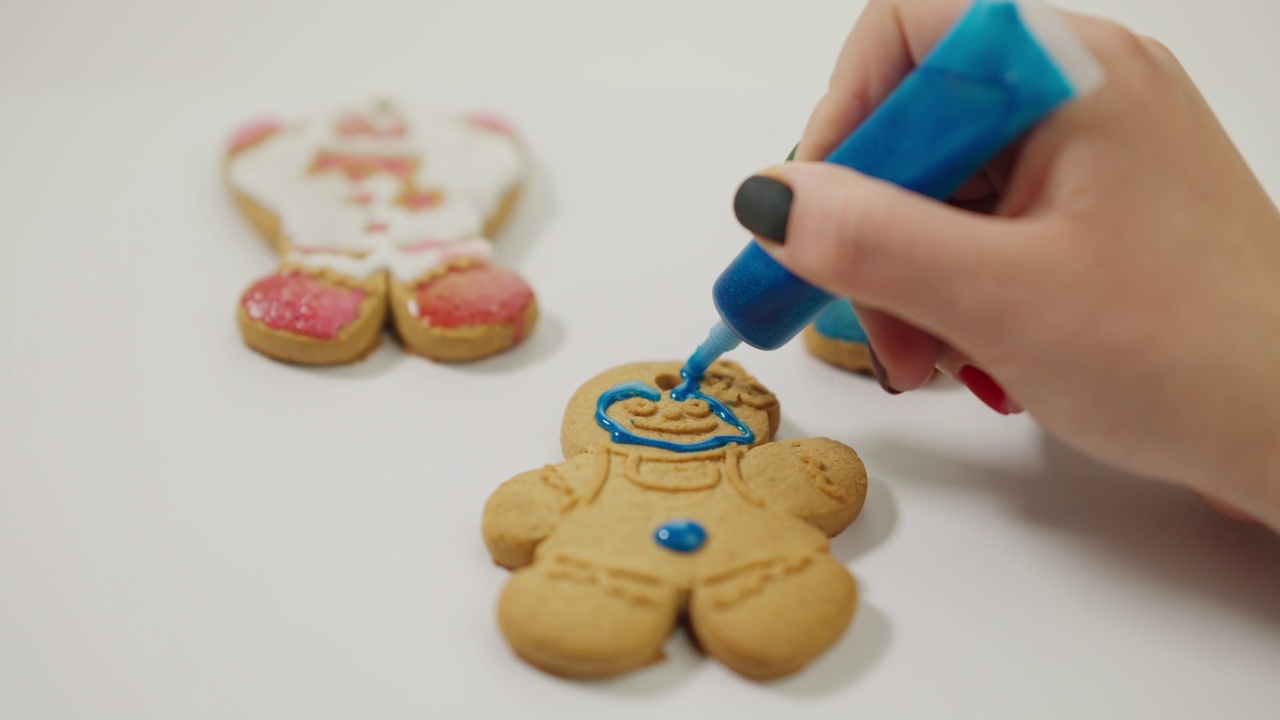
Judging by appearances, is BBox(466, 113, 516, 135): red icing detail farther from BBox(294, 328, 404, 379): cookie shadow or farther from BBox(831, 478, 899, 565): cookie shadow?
BBox(831, 478, 899, 565): cookie shadow

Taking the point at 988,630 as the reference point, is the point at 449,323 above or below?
above

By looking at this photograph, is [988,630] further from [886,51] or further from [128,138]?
[128,138]

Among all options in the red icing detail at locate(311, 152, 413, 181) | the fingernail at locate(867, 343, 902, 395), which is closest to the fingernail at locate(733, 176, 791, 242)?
the fingernail at locate(867, 343, 902, 395)

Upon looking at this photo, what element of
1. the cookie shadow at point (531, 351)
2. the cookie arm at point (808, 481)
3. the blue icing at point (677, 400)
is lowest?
the cookie shadow at point (531, 351)

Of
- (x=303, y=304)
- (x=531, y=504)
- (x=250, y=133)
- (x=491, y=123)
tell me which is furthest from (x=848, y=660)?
(x=250, y=133)

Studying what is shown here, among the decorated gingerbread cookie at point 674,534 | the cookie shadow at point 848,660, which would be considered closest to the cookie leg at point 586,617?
the decorated gingerbread cookie at point 674,534

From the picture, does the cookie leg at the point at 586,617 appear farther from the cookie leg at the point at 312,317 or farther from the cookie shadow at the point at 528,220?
the cookie shadow at the point at 528,220

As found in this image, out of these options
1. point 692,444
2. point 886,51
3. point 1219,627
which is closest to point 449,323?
point 692,444
